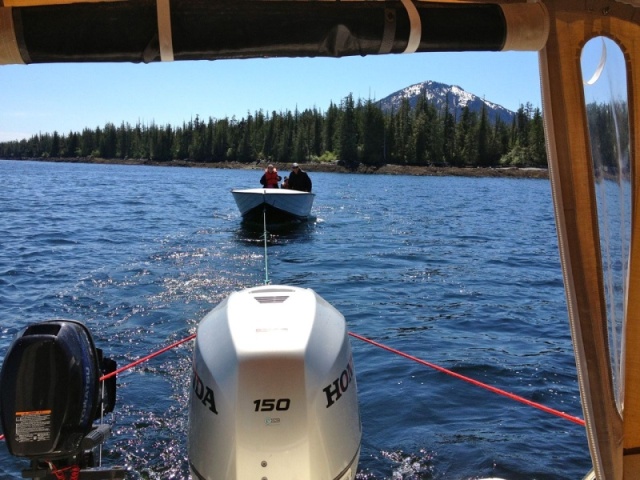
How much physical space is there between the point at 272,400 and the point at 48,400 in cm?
78

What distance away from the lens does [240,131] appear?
123375 mm

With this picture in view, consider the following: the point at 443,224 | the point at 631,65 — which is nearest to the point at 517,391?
the point at 631,65

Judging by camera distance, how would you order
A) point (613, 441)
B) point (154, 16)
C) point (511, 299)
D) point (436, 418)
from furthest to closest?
point (511, 299), point (436, 418), point (613, 441), point (154, 16)

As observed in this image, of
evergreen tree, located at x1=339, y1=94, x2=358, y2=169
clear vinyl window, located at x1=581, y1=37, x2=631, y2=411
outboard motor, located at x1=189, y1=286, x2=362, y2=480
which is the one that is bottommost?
outboard motor, located at x1=189, y1=286, x2=362, y2=480

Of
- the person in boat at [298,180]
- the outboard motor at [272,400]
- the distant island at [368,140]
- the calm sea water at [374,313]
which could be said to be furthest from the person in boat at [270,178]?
the distant island at [368,140]

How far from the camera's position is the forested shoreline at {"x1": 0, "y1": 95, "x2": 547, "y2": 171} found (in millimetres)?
99562

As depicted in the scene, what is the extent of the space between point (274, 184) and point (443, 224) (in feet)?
23.2

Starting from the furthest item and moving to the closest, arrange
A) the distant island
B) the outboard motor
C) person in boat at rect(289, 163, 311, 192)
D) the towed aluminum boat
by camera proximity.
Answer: the distant island < person in boat at rect(289, 163, 311, 192) < the towed aluminum boat < the outboard motor

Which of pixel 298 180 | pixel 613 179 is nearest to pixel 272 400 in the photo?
pixel 613 179

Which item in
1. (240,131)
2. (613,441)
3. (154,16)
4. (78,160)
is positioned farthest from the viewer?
(78,160)

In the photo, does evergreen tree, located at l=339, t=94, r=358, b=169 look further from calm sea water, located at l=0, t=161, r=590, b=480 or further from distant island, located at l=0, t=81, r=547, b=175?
calm sea water, located at l=0, t=161, r=590, b=480

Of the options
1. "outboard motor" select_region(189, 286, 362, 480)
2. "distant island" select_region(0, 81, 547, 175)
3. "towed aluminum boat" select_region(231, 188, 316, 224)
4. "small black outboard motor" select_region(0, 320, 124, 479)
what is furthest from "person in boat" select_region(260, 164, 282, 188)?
"distant island" select_region(0, 81, 547, 175)

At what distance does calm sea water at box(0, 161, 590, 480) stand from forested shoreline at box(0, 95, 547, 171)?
7984cm

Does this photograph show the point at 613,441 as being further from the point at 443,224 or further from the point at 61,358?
the point at 443,224
